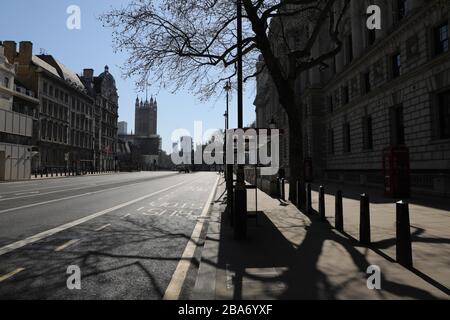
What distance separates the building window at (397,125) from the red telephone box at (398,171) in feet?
26.2

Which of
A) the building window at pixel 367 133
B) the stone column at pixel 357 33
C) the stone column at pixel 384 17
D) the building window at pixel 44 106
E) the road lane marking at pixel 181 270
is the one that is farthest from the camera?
the building window at pixel 44 106

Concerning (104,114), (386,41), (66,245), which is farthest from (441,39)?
(104,114)

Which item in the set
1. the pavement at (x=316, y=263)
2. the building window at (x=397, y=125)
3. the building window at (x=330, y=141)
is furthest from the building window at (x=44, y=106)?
the pavement at (x=316, y=263)

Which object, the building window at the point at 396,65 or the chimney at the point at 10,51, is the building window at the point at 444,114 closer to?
the building window at the point at 396,65

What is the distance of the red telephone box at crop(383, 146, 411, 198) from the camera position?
1748cm

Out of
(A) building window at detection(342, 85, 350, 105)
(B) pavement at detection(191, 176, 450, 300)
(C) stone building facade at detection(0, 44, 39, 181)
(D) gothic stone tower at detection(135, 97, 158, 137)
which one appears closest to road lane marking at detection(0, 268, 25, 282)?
(B) pavement at detection(191, 176, 450, 300)

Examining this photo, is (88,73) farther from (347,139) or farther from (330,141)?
(347,139)

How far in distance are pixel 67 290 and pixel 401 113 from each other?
25042 millimetres

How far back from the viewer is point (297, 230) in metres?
9.19

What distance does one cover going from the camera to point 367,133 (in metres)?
30.7

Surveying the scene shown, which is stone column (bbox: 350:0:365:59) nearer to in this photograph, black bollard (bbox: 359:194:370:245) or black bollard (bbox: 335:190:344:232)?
black bollard (bbox: 335:190:344:232)

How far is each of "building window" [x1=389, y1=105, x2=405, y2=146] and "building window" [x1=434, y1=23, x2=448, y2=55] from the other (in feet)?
16.8

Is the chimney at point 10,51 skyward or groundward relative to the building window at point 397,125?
skyward

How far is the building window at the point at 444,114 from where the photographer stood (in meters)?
19.7
